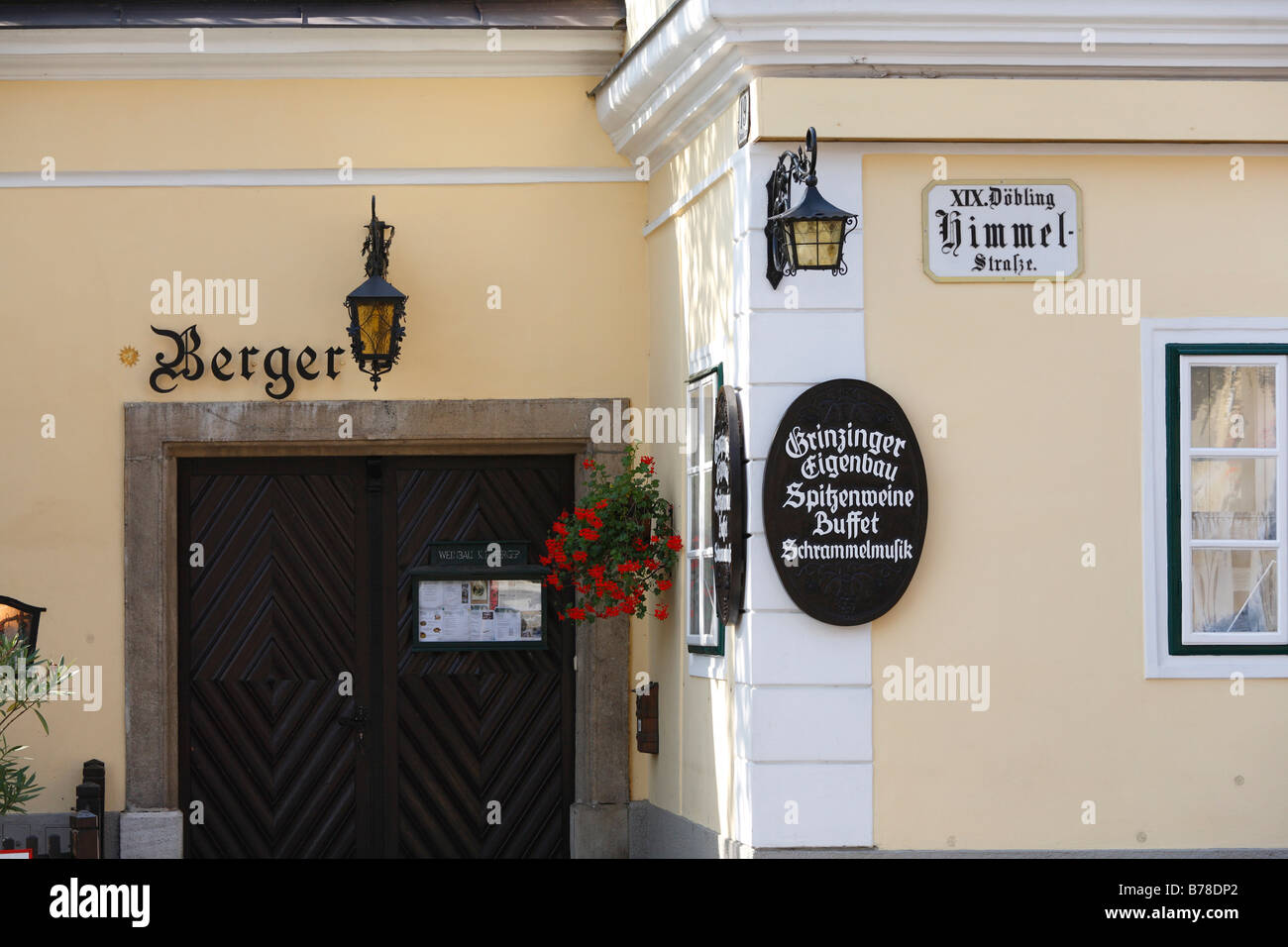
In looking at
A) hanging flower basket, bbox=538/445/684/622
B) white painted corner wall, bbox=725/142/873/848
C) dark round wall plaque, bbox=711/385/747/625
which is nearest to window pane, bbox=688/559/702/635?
hanging flower basket, bbox=538/445/684/622

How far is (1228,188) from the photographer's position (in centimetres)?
694

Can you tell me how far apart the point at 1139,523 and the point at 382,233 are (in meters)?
3.98

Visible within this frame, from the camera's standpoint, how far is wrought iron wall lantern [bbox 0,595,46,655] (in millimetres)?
8234

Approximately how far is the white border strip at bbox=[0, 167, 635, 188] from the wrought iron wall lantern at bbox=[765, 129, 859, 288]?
6.74 feet

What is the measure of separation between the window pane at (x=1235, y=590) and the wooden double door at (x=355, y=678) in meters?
3.32

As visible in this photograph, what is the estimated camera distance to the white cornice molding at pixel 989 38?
21.8ft

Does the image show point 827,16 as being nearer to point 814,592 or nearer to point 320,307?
point 814,592

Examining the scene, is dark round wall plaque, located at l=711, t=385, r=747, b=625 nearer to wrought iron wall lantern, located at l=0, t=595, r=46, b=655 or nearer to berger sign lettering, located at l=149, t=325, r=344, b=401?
berger sign lettering, located at l=149, t=325, r=344, b=401

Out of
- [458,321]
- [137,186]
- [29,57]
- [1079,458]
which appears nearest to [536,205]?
[458,321]

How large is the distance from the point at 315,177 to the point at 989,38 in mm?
3589

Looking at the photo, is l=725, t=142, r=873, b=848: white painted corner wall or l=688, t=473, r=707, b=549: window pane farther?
l=688, t=473, r=707, b=549: window pane

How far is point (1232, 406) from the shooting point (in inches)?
273

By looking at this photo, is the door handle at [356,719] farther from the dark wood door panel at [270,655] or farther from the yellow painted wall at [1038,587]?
the yellow painted wall at [1038,587]

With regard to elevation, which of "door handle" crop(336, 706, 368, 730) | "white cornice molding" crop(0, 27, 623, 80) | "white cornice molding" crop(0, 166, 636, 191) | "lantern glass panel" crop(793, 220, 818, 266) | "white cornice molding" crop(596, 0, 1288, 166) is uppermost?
"white cornice molding" crop(0, 27, 623, 80)
